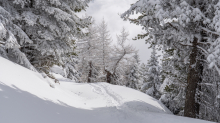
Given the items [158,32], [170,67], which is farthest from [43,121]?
[170,67]

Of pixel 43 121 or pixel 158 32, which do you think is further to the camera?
pixel 158 32

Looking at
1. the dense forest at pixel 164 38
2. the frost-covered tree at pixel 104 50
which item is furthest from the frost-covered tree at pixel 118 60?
the dense forest at pixel 164 38

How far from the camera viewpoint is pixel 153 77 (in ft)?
65.5

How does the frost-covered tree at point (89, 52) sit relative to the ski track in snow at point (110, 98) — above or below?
above

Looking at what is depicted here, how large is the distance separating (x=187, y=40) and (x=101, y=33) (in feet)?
57.6

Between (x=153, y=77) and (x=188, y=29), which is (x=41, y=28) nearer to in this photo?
(x=188, y=29)

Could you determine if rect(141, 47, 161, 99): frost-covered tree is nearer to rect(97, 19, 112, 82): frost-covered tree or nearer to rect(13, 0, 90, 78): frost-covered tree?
rect(97, 19, 112, 82): frost-covered tree

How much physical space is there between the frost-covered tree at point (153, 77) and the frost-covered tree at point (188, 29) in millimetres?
13666

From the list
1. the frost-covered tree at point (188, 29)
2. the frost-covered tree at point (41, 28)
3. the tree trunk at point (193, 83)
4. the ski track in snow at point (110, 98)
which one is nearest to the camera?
the frost-covered tree at point (188, 29)

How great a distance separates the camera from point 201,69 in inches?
238

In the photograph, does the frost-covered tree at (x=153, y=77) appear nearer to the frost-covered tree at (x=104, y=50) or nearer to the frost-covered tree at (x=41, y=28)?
the frost-covered tree at (x=104, y=50)

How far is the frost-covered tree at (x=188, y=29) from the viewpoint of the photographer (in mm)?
4879

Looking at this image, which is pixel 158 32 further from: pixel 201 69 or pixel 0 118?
pixel 0 118

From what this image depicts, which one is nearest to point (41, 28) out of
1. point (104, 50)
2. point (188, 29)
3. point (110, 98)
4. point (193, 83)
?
point (110, 98)
